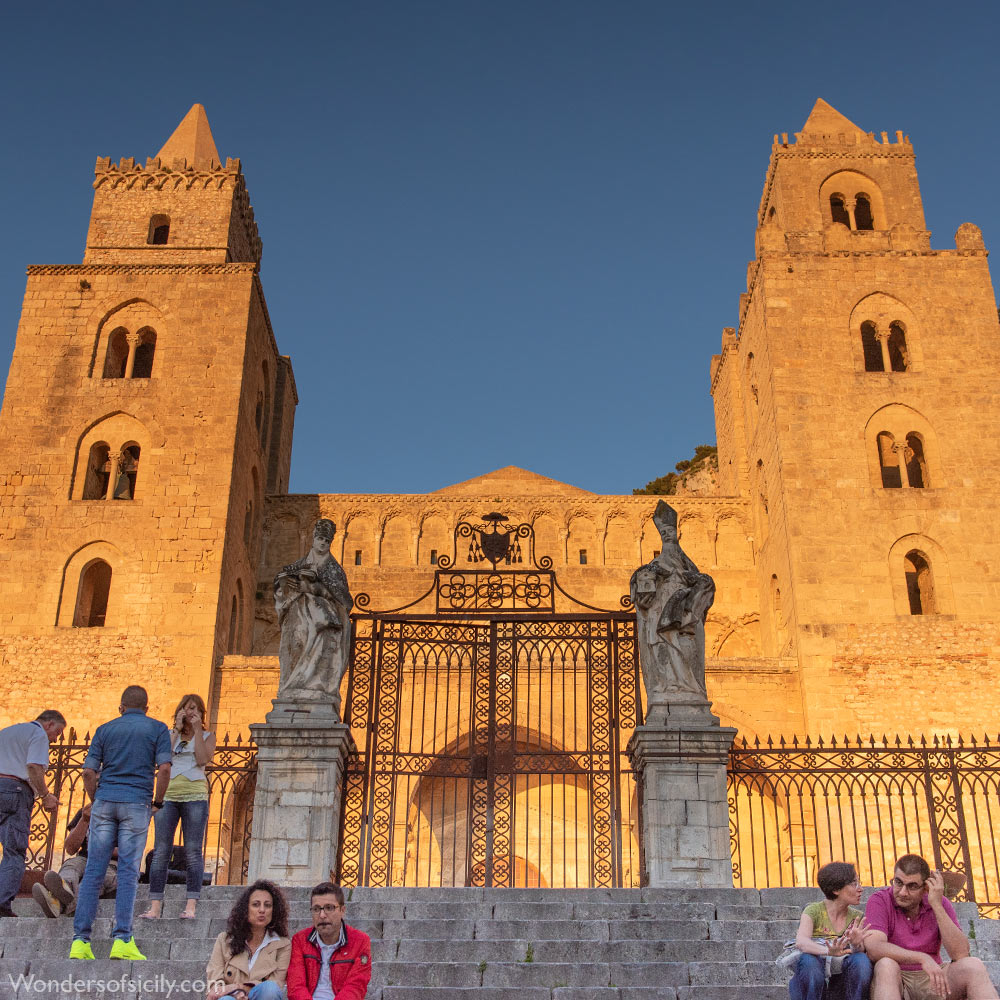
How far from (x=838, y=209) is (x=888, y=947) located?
2615cm

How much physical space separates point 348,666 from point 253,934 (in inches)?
220

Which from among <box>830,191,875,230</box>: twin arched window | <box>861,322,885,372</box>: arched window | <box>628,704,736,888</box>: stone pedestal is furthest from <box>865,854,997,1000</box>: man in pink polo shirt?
<box>830,191,875,230</box>: twin arched window

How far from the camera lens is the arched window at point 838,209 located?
29234 mm

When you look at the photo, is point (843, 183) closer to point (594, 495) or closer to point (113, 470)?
point (594, 495)

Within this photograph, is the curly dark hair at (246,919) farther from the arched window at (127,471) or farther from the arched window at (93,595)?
the arched window at (127,471)

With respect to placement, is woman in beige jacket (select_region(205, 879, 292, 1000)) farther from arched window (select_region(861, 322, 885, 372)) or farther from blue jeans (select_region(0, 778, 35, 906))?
arched window (select_region(861, 322, 885, 372))

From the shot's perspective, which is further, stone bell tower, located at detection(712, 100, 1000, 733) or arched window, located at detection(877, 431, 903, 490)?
arched window, located at detection(877, 431, 903, 490)

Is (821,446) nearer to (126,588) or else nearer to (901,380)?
(901,380)

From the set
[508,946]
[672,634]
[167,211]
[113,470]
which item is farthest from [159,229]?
[508,946]

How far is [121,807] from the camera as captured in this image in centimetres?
740

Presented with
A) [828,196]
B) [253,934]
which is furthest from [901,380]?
[253,934]

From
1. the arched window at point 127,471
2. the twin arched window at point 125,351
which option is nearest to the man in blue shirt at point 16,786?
the arched window at point 127,471

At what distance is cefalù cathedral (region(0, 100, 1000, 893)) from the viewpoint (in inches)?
879

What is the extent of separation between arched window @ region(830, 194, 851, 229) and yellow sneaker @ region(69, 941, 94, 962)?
86.6 feet
